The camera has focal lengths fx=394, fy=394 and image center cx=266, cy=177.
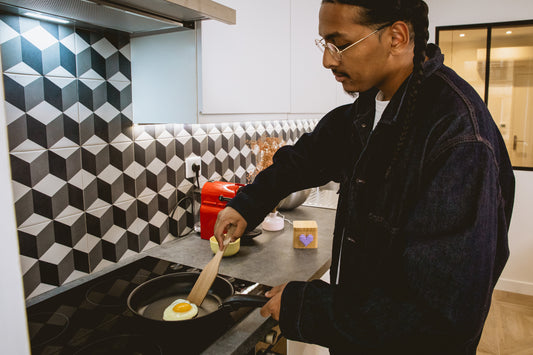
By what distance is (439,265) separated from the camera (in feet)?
2.13

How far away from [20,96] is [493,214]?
4.04 ft

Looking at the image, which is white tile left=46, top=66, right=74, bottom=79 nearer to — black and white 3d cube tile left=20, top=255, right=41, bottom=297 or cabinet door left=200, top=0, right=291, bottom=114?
cabinet door left=200, top=0, right=291, bottom=114

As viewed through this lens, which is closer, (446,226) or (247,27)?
(446,226)

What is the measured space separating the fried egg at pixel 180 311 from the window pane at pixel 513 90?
348 centimetres

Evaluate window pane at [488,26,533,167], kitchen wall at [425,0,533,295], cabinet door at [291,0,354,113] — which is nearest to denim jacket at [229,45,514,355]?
cabinet door at [291,0,354,113]

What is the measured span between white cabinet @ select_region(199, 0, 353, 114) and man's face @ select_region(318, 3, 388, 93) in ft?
2.25

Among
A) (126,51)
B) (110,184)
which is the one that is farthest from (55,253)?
(126,51)

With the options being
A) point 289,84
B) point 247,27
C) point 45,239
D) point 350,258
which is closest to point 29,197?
point 45,239

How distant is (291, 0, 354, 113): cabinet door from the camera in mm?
2148

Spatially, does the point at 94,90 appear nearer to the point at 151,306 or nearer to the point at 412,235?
the point at 151,306

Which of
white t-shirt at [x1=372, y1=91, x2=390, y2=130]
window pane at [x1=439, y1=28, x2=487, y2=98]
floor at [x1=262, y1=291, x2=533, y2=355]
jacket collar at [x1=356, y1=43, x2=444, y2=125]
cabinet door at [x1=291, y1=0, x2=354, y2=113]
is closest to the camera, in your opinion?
jacket collar at [x1=356, y1=43, x2=444, y2=125]

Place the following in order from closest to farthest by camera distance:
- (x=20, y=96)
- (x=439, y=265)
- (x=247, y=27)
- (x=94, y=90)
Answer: (x=439, y=265), (x=20, y=96), (x=94, y=90), (x=247, y=27)

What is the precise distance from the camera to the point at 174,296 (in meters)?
1.28

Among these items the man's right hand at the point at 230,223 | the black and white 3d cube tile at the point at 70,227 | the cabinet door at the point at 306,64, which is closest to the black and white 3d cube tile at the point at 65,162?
the black and white 3d cube tile at the point at 70,227
